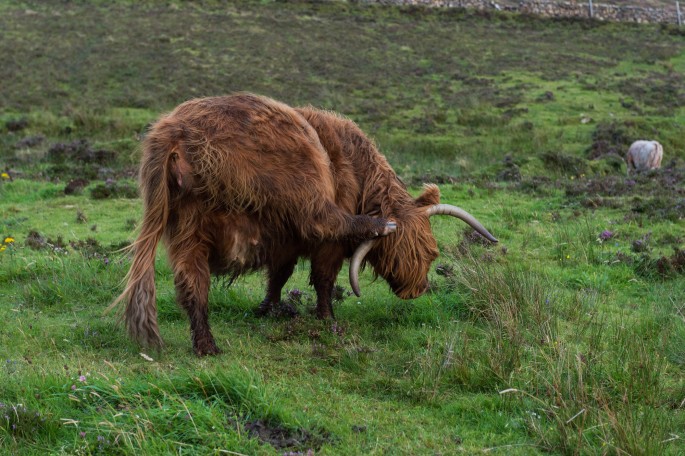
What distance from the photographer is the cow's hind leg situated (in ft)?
15.9

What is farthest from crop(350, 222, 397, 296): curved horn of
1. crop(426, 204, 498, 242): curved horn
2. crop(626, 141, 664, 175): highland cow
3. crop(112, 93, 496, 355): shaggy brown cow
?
crop(626, 141, 664, 175): highland cow

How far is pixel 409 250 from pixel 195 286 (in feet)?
6.35

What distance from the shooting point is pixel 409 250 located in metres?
6.00

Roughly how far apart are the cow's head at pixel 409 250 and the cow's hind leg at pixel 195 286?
147cm

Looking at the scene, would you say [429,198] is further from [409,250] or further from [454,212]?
[409,250]

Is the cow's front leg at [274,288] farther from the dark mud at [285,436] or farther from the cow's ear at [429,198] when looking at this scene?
the dark mud at [285,436]

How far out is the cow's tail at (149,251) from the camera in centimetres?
472

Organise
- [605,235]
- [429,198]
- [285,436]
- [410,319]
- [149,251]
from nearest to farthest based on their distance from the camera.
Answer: [285,436]
[149,251]
[410,319]
[429,198]
[605,235]

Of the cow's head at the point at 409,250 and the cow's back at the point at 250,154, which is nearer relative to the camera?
the cow's back at the point at 250,154

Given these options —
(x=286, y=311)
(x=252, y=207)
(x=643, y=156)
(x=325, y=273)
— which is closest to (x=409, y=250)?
(x=325, y=273)

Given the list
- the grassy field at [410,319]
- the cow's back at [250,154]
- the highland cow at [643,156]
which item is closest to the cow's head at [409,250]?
the grassy field at [410,319]

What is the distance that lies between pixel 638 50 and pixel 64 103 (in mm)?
23403

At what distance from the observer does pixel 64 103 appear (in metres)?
20.3

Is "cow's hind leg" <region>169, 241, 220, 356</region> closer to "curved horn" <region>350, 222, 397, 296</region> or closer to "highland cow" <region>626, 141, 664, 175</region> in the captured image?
"curved horn" <region>350, 222, 397, 296</region>
